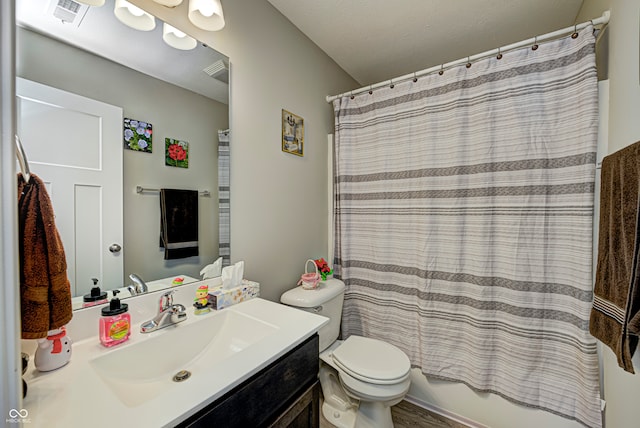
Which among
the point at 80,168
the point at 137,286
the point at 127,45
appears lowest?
the point at 137,286

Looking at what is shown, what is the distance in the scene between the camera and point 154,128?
1.01 metres

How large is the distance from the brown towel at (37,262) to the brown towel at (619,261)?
1.51 metres

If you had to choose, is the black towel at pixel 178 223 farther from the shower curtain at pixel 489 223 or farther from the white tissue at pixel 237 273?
the shower curtain at pixel 489 223

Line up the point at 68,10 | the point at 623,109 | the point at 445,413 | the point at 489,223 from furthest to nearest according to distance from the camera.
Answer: the point at 445,413 < the point at 489,223 < the point at 623,109 < the point at 68,10

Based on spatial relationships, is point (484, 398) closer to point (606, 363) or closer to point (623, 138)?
point (606, 363)

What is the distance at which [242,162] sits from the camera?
133cm

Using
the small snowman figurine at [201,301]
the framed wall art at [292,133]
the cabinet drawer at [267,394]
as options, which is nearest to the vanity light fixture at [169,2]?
the framed wall art at [292,133]

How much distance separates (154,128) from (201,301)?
0.73m

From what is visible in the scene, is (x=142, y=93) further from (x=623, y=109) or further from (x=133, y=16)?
(x=623, y=109)

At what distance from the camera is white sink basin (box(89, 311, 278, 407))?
0.74 metres

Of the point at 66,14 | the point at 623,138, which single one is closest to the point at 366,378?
the point at 623,138

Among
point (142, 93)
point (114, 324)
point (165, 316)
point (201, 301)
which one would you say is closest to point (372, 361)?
point (201, 301)

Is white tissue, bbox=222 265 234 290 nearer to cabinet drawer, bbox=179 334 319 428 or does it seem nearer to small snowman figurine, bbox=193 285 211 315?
small snowman figurine, bbox=193 285 211 315

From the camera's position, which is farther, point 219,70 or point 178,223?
point 219,70
